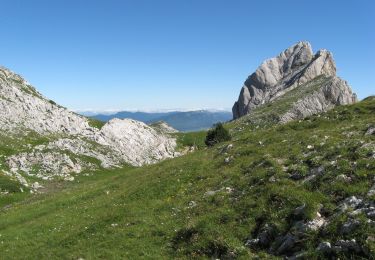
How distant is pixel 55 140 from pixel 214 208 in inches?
2275

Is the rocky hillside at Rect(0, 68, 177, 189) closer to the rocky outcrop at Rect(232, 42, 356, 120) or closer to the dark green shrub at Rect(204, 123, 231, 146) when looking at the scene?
the dark green shrub at Rect(204, 123, 231, 146)

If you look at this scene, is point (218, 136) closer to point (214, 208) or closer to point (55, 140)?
point (55, 140)

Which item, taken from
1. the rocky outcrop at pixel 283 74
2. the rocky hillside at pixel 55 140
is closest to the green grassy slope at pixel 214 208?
the rocky hillside at pixel 55 140

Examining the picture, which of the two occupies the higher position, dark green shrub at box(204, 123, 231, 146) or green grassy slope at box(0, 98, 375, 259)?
dark green shrub at box(204, 123, 231, 146)

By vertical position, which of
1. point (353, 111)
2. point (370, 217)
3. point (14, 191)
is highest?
point (353, 111)

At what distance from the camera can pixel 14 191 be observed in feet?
163

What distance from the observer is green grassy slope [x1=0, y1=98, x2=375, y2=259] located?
18859mm

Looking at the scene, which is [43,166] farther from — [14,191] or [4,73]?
[4,73]

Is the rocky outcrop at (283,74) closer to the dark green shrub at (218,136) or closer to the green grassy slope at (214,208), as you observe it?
the dark green shrub at (218,136)

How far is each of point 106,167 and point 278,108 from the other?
6768cm

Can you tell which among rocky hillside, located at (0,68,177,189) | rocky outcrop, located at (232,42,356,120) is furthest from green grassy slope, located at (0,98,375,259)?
rocky outcrop, located at (232,42,356,120)

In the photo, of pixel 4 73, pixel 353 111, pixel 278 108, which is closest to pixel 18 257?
pixel 353 111

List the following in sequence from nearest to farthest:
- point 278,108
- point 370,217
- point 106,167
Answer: point 370,217 < point 106,167 < point 278,108

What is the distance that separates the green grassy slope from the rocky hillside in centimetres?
2688
